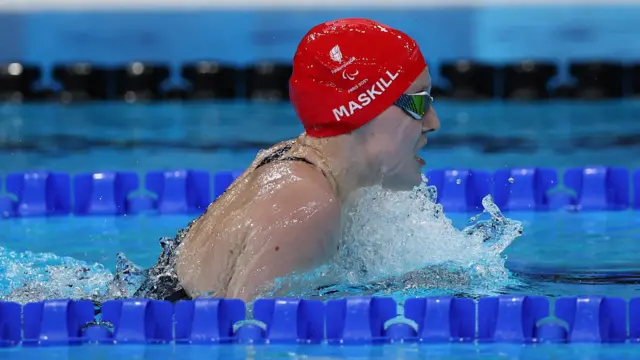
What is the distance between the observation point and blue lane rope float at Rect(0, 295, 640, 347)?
334 cm

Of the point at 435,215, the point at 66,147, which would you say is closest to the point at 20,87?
the point at 66,147

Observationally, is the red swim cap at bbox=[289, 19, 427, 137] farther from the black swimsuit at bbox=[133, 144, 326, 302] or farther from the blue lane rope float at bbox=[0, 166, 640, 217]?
the blue lane rope float at bbox=[0, 166, 640, 217]

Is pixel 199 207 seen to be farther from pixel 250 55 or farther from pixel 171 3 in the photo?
pixel 171 3

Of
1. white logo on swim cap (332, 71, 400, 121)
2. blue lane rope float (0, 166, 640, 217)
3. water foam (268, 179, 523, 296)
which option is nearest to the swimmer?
white logo on swim cap (332, 71, 400, 121)

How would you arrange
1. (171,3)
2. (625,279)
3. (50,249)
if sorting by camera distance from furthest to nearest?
(171,3) < (50,249) < (625,279)

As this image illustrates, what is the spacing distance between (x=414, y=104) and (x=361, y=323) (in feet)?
2.14

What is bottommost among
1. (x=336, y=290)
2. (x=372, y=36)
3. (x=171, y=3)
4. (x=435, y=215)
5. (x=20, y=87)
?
(x=336, y=290)

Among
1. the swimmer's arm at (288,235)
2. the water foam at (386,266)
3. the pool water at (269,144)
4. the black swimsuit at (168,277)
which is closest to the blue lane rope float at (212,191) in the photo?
the pool water at (269,144)

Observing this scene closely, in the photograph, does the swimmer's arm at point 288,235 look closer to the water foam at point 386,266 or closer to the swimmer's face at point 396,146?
the water foam at point 386,266

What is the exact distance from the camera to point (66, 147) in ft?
25.0

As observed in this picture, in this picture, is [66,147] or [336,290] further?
[66,147]

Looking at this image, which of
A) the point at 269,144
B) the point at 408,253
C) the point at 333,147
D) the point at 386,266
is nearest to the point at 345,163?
the point at 333,147

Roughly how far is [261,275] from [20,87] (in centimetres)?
713

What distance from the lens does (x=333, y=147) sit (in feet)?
11.1
